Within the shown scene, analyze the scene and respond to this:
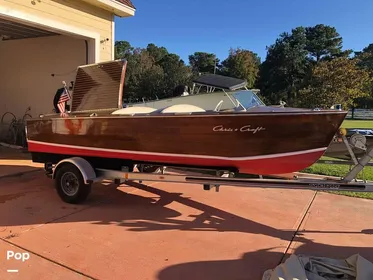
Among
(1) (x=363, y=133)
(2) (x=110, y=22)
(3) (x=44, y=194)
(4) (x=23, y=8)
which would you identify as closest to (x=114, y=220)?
(3) (x=44, y=194)

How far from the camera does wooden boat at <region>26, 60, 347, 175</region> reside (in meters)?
3.73

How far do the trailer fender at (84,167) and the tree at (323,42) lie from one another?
1758 inches

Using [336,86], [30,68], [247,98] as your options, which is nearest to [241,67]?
[336,86]

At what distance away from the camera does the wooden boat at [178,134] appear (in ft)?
12.2

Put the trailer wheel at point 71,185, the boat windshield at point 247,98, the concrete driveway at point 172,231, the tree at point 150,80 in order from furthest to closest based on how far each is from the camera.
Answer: the tree at point 150,80
the boat windshield at point 247,98
the trailer wheel at point 71,185
the concrete driveway at point 172,231

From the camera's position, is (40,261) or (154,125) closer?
(40,261)

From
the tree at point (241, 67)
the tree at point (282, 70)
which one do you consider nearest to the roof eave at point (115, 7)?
the tree at point (241, 67)

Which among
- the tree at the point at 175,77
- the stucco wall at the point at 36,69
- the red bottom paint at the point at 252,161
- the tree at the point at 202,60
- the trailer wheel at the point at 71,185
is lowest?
the trailer wheel at the point at 71,185

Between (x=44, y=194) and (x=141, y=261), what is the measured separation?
2814mm

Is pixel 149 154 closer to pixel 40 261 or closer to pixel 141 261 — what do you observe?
pixel 141 261

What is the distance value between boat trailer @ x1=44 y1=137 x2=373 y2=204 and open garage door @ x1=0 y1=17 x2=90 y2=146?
478 centimetres

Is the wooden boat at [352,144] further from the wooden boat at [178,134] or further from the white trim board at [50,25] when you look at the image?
the white trim board at [50,25]

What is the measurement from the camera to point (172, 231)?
3852mm

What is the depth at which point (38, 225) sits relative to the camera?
12.8 feet
